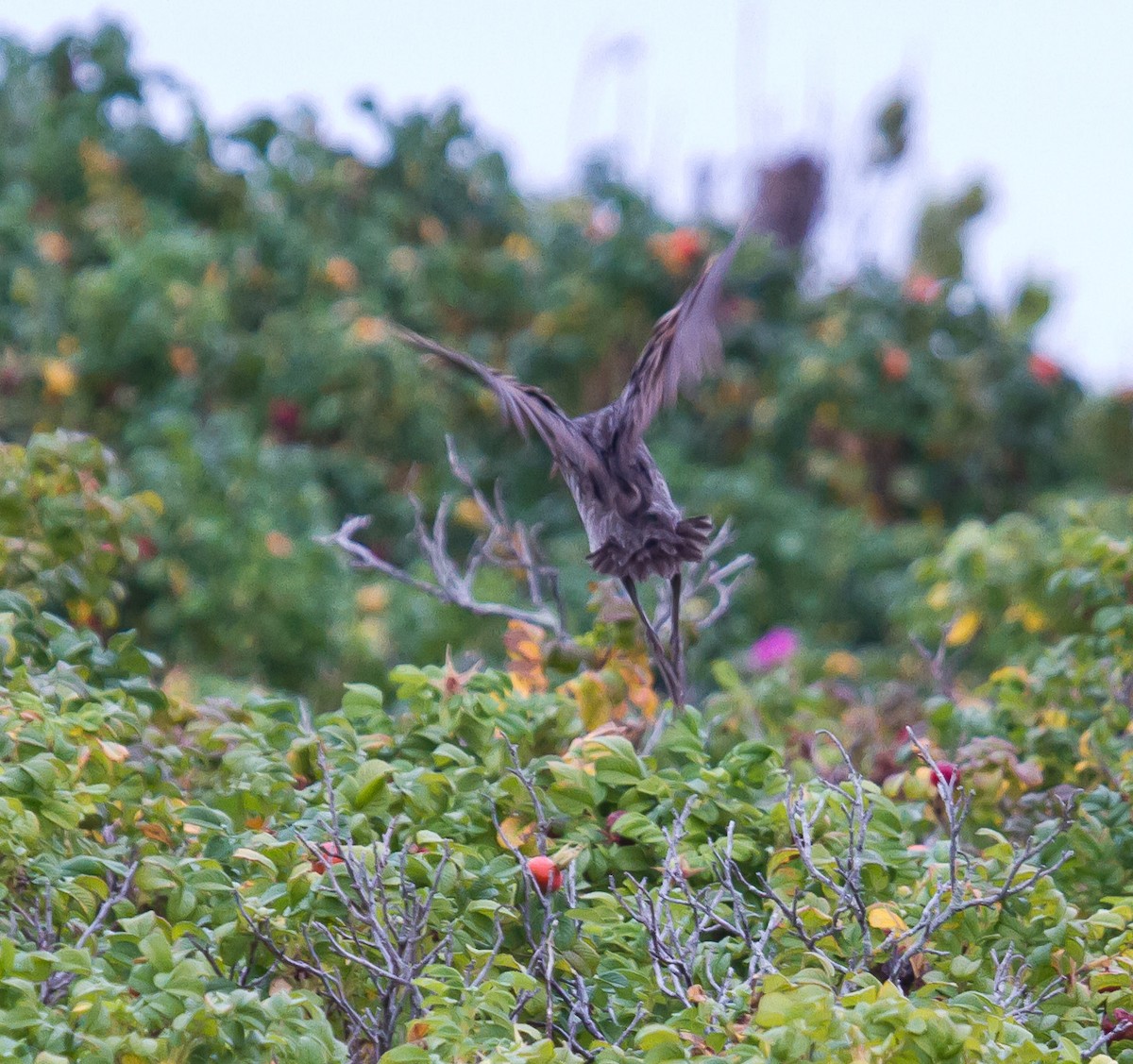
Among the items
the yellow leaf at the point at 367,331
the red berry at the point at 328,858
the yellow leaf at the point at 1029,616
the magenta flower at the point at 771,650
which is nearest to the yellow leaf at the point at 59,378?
the yellow leaf at the point at 367,331

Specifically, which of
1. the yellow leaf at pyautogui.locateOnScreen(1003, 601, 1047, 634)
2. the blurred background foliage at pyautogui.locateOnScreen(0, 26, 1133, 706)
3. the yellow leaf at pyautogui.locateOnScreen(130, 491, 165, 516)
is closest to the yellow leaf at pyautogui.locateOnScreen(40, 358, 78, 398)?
the blurred background foliage at pyautogui.locateOnScreen(0, 26, 1133, 706)

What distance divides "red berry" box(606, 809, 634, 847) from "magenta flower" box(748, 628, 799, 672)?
2951 millimetres

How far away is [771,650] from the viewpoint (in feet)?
18.6

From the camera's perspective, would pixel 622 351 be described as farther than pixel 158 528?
Yes

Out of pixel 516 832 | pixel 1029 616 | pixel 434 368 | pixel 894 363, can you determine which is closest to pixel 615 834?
pixel 516 832

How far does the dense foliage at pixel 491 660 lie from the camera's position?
192 centimetres

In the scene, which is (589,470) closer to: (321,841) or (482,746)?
(482,746)

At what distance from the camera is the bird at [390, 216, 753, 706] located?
2373mm

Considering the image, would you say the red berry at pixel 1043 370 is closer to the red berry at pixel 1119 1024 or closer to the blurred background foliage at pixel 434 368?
the blurred background foliage at pixel 434 368

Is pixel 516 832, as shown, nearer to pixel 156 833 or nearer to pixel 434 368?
pixel 156 833

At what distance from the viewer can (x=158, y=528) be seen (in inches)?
193

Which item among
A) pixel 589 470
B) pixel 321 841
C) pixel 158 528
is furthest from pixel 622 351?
pixel 321 841

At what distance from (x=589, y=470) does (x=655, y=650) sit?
0.98 ft

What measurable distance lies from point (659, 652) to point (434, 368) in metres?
4.03
